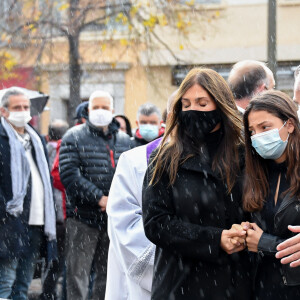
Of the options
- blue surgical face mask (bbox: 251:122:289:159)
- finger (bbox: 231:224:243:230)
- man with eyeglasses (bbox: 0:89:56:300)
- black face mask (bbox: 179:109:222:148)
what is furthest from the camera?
man with eyeglasses (bbox: 0:89:56:300)

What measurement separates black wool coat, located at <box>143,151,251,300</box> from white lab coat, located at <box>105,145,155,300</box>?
0.58 metres

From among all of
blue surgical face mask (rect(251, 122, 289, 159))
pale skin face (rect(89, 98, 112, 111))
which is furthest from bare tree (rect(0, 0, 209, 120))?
blue surgical face mask (rect(251, 122, 289, 159))

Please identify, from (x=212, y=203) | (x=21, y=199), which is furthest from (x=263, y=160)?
(x=21, y=199)

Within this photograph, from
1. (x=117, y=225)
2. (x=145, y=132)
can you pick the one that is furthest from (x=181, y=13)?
(x=117, y=225)

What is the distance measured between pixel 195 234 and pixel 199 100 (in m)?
0.71

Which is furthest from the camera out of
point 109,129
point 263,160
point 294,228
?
point 109,129

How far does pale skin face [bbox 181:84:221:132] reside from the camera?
13.6 ft

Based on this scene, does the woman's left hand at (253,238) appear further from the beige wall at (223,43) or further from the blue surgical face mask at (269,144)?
the beige wall at (223,43)

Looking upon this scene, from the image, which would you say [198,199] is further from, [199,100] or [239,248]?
[199,100]

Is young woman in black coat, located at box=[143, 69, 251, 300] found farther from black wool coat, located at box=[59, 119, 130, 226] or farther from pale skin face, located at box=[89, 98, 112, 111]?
pale skin face, located at box=[89, 98, 112, 111]

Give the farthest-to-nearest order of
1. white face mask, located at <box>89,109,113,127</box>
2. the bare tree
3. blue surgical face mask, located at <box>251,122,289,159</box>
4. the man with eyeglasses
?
the bare tree < white face mask, located at <box>89,109,113,127</box> < the man with eyeglasses < blue surgical face mask, located at <box>251,122,289,159</box>

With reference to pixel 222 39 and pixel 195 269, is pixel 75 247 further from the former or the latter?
pixel 222 39

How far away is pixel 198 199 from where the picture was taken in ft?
13.0

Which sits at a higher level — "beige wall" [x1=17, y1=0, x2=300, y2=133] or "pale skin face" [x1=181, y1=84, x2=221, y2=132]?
"beige wall" [x1=17, y1=0, x2=300, y2=133]
